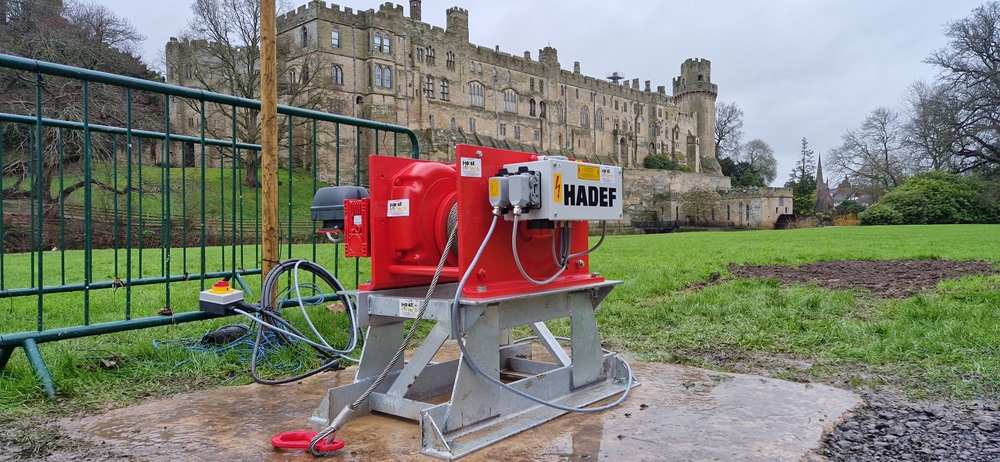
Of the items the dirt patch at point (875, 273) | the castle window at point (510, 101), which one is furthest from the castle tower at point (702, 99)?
the dirt patch at point (875, 273)

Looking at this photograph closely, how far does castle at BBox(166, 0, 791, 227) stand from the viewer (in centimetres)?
→ 5522

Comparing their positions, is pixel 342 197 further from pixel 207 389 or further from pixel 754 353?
pixel 754 353

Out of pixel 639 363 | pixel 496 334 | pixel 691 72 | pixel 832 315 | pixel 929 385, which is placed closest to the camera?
pixel 496 334

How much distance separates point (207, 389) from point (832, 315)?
210 inches

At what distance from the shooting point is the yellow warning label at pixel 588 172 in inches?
141

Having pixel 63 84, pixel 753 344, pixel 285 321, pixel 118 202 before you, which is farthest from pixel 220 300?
pixel 118 202

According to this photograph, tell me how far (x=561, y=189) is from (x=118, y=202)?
26.6 meters

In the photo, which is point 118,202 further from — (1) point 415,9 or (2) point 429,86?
(1) point 415,9

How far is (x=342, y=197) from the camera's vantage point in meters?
4.45

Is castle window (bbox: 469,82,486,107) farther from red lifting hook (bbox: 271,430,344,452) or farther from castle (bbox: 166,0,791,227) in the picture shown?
red lifting hook (bbox: 271,430,344,452)

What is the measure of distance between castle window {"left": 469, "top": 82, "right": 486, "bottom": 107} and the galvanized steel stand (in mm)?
65863

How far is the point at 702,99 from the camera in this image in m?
96.4

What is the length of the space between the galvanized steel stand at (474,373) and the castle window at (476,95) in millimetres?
65863

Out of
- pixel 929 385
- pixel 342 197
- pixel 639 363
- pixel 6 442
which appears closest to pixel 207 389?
pixel 6 442
